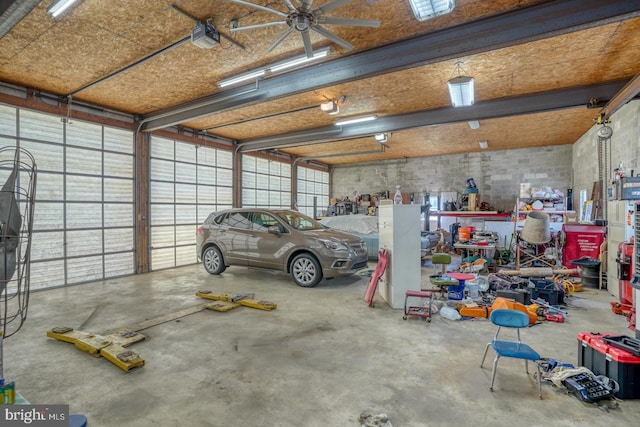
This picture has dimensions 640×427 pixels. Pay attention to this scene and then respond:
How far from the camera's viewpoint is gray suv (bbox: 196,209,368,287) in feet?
19.2

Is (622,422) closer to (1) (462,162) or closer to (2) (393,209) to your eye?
(2) (393,209)

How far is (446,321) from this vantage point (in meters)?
4.25

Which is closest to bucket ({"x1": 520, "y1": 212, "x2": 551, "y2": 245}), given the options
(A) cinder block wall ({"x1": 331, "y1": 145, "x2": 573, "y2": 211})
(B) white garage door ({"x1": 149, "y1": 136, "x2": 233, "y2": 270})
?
(A) cinder block wall ({"x1": 331, "y1": 145, "x2": 573, "y2": 211})

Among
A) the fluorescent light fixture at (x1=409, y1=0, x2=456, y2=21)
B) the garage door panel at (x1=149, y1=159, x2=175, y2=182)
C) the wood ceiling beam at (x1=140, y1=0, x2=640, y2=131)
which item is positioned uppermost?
the wood ceiling beam at (x1=140, y1=0, x2=640, y2=131)

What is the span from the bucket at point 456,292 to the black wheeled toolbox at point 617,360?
7.35 feet

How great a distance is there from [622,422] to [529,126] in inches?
308

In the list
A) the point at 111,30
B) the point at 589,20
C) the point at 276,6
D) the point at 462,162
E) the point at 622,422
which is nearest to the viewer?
the point at 622,422

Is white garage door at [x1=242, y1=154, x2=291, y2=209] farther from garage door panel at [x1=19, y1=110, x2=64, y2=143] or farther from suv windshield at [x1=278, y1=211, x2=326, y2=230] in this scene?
garage door panel at [x1=19, y1=110, x2=64, y2=143]

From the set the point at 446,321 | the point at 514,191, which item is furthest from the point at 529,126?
the point at 446,321

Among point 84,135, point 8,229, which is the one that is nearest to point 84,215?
point 84,135

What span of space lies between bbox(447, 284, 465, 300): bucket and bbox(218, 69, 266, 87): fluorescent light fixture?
4529mm

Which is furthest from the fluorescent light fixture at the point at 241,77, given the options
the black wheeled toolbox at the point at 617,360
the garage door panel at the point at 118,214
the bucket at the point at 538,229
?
the bucket at the point at 538,229

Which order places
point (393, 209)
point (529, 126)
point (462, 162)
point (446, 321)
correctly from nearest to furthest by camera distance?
1. point (446, 321)
2. point (393, 209)
3. point (529, 126)
4. point (462, 162)

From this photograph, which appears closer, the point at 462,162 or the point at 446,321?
the point at 446,321
